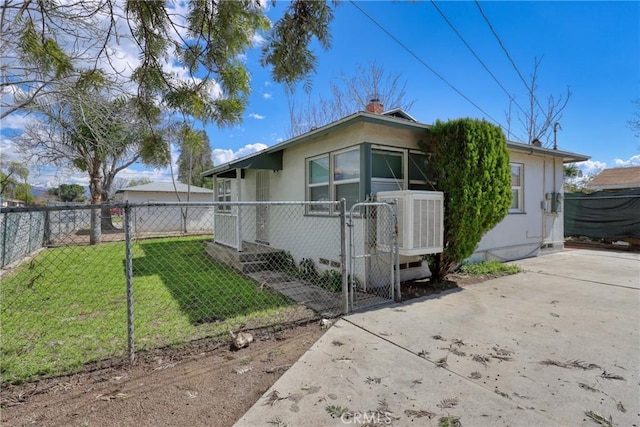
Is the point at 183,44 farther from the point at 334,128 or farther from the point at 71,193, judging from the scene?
the point at 71,193

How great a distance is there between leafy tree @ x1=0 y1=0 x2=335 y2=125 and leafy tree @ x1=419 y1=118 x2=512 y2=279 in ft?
11.7

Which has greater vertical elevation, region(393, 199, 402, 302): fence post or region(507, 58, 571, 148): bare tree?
region(507, 58, 571, 148): bare tree

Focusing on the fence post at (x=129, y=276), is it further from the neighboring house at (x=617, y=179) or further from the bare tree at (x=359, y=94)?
the neighboring house at (x=617, y=179)

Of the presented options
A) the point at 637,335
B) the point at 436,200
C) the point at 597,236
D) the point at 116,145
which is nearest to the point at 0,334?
the point at 116,145

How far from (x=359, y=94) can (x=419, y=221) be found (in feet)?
46.1

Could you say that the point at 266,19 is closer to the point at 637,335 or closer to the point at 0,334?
the point at 0,334

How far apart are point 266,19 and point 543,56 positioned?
55.3 feet

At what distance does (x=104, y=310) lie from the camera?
476 cm

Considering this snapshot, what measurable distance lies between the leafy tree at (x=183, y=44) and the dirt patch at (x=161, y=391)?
2.32 metres

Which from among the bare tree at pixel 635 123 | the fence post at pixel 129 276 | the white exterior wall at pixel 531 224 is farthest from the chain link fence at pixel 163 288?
the bare tree at pixel 635 123

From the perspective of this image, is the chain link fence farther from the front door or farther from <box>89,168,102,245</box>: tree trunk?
<box>89,168,102,245</box>: tree trunk

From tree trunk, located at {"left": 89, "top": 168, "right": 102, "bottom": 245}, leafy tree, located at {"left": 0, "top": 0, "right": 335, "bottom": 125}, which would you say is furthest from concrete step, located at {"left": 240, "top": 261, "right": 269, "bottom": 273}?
tree trunk, located at {"left": 89, "top": 168, "right": 102, "bottom": 245}

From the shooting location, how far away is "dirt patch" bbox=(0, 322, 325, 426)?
2287 millimetres

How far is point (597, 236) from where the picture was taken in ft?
38.4
